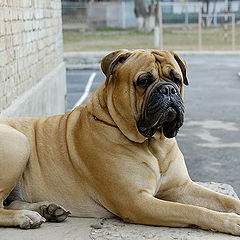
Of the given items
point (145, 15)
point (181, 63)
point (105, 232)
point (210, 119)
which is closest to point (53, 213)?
point (105, 232)

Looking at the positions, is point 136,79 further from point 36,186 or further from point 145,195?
point 36,186

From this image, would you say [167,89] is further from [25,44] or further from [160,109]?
[25,44]

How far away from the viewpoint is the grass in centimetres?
2845

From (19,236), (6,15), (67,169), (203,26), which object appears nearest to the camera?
(19,236)

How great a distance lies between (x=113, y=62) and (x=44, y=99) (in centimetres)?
534

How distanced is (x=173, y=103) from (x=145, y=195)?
26.7 inches

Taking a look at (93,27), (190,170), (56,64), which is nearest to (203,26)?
(93,27)

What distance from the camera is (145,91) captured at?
13.8 feet

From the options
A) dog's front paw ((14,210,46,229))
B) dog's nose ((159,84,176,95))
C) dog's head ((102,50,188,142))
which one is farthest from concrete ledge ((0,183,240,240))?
dog's nose ((159,84,176,95))

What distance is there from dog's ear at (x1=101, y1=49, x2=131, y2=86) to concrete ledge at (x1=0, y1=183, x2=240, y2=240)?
1073mm

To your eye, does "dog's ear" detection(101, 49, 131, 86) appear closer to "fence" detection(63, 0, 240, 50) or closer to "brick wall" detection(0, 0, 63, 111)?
"brick wall" detection(0, 0, 63, 111)

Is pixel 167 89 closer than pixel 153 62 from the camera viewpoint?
Yes

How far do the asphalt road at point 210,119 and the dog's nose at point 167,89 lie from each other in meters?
2.59

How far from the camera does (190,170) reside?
24.0ft
